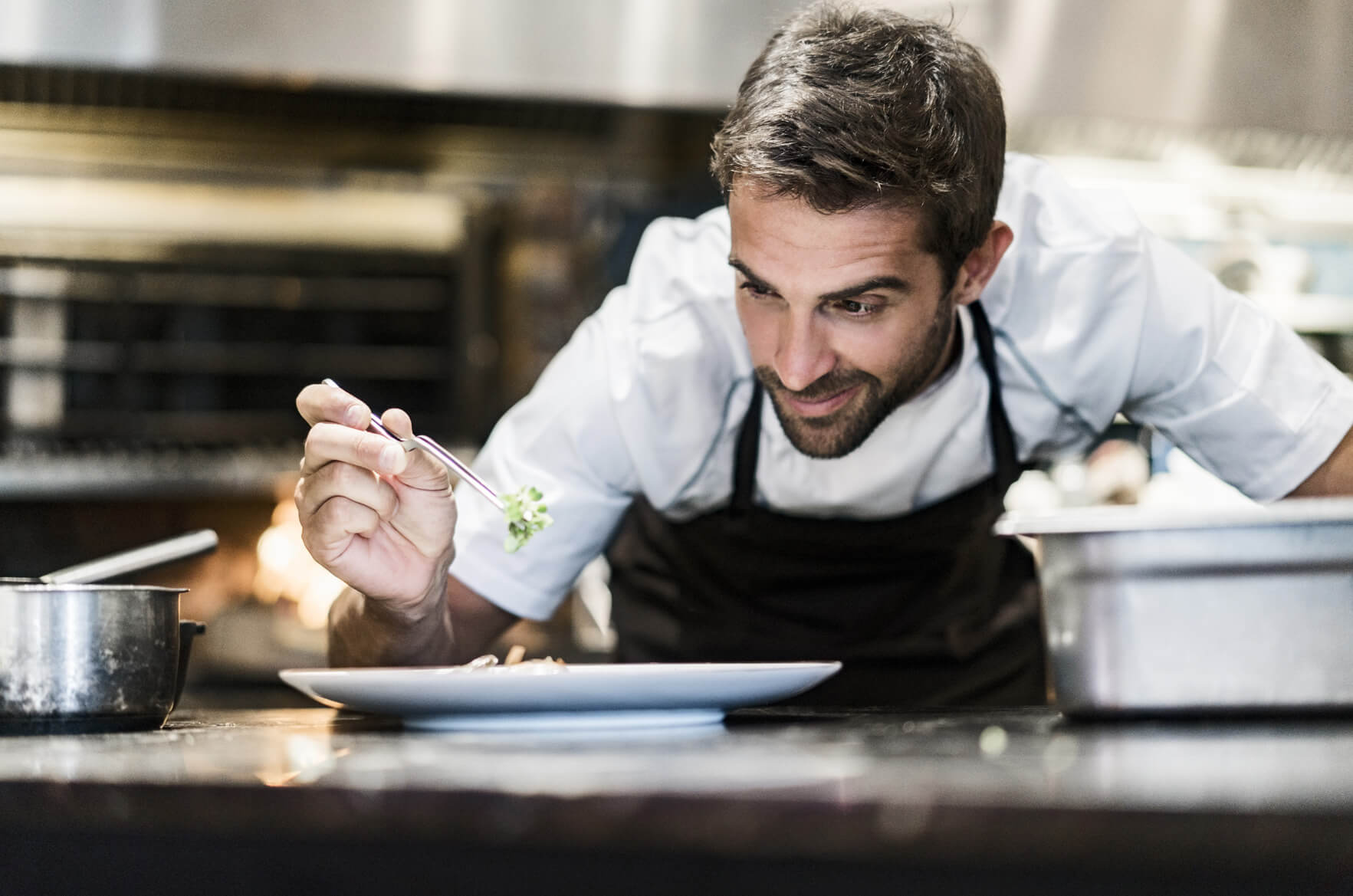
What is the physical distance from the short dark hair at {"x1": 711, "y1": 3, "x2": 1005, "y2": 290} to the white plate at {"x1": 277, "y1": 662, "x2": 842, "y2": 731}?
566mm

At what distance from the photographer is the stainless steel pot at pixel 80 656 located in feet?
2.74

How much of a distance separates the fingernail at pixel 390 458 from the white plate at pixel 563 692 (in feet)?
0.61

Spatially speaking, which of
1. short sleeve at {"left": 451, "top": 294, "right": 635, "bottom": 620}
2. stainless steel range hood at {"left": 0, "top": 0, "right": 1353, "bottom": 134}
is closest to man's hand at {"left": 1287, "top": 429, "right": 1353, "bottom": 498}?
short sleeve at {"left": 451, "top": 294, "right": 635, "bottom": 620}

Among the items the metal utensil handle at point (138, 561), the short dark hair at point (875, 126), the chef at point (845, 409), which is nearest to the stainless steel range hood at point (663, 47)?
the chef at point (845, 409)

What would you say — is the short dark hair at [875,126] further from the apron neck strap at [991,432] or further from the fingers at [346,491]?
the fingers at [346,491]

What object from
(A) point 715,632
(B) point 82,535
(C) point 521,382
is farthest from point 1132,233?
(B) point 82,535

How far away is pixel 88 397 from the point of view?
4.05m

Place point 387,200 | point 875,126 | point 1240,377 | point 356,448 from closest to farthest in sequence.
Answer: point 356,448 → point 875,126 → point 1240,377 → point 387,200

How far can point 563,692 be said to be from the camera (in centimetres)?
81

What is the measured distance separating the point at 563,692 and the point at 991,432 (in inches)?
37.1

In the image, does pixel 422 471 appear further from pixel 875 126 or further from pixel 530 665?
pixel 875 126

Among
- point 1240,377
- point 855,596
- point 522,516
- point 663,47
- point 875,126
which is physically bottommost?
point 855,596

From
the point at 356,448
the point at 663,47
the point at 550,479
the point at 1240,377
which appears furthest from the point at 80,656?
the point at 663,47

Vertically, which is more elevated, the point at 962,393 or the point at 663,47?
the point at 663,47
